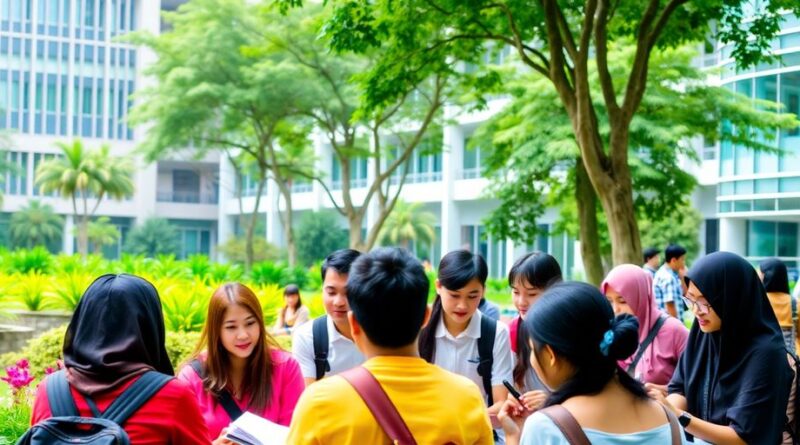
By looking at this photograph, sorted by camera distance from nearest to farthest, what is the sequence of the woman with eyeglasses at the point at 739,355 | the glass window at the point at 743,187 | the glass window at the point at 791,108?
the woman with eyeglasses at the point at 739,355
the glass window at the point at 791,108
the glass window at the point at 743,187

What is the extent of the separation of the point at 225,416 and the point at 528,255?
1773mm

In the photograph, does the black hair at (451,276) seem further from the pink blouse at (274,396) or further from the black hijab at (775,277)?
the black hijab at (775,277)

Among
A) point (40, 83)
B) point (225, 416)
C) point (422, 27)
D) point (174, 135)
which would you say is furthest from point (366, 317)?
point (40, 83)

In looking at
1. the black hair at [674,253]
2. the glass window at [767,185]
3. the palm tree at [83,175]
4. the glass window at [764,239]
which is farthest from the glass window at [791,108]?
the palm tree at [83,175]

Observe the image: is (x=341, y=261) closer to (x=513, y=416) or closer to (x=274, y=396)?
(x=274, y=396)

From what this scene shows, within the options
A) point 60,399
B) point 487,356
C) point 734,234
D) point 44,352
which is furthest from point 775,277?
point 734,234

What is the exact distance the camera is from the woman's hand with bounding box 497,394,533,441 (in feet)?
11.9

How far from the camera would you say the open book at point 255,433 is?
3531mm

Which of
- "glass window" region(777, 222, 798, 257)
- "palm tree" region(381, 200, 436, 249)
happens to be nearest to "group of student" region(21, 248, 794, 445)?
"glass window" region(777, 222, 798, 257)

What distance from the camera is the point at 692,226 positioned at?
32.6 meters

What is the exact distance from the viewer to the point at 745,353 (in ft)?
12.5

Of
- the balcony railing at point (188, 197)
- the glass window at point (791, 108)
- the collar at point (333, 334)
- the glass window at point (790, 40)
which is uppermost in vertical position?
the glass window at point (790, 40)

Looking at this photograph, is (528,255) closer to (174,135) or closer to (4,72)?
(174,135)

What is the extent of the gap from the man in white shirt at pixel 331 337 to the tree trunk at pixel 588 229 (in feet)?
37.5
